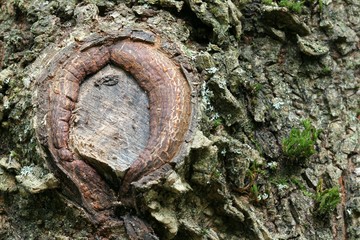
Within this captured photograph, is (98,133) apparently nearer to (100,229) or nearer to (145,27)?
(100,229)

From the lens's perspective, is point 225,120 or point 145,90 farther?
point 225,120

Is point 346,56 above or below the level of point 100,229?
above

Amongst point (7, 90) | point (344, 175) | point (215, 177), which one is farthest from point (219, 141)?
point (7, 90)
